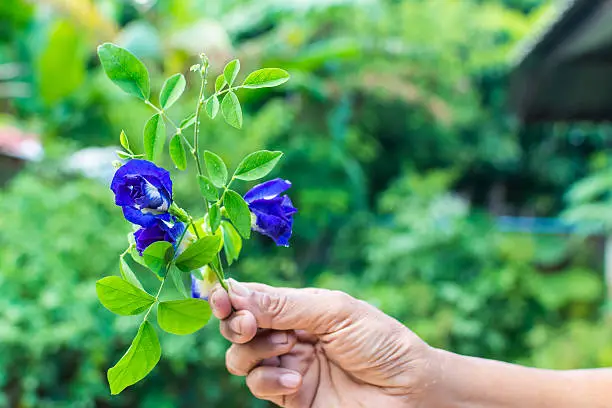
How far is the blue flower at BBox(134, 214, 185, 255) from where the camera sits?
2.14ft

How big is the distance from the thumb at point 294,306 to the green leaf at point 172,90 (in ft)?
0.69

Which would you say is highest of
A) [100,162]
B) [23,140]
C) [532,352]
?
[532,352]

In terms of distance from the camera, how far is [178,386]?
3027 millimetres

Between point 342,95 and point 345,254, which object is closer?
point 345,254

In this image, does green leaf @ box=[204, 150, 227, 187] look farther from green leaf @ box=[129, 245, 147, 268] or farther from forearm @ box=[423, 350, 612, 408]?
forearm @ box=[423, 350, 612, 408]

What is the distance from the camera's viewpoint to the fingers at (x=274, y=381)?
800mm

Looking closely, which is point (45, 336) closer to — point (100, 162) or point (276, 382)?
point (100, 162)

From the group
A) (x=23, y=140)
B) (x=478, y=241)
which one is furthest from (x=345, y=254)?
(x=23, y=140)

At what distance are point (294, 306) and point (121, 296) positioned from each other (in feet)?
0.70

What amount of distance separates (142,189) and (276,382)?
1.00 feet

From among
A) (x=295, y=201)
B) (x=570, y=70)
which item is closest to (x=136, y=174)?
(x=570, y=70)

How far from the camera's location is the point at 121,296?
2.14 ft

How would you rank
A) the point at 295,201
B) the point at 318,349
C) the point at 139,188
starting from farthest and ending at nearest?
the point at 295,201 < the point at 318,349 < the point at 139,188

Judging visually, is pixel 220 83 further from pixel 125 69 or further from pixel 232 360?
pixel 232 360
